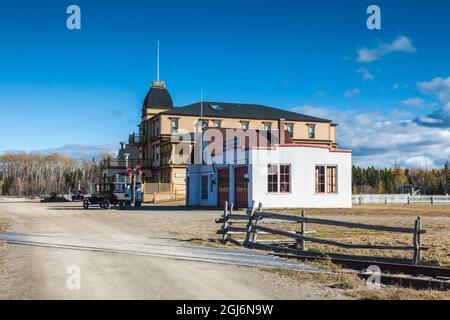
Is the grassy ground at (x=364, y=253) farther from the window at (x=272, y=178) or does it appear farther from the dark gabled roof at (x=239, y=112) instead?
the dark gabled roof at (x=239, y=112)

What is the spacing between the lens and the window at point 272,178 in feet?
131

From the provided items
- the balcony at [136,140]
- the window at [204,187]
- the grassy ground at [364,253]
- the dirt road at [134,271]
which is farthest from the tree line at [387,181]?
the dirt road at [134,271]

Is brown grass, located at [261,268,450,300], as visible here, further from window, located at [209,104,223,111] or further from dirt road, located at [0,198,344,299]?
window, located at [209,104,223,111]

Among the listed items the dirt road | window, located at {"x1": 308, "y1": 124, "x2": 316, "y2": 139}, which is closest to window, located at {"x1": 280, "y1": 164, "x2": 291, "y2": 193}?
the dirt road

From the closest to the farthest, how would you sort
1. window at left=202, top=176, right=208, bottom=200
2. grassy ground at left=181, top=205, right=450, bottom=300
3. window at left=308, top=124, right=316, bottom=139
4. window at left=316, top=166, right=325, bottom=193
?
grassy ground at left=181, top=205, right=450, bottom=300, window at left=316, top=166, right=325, bottom=193, window at left=202, top=176, right=208, bottom=200, window at left=308, top=124, right=316, bottom=139

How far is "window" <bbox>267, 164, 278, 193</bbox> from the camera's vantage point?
39781 mm

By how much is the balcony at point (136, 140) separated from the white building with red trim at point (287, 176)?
37.2 meters

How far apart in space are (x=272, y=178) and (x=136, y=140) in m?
44.8

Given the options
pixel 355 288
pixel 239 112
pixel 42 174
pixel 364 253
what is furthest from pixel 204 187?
pixel 42 174

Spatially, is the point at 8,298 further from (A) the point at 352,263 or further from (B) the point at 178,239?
(B) the point at 178,239

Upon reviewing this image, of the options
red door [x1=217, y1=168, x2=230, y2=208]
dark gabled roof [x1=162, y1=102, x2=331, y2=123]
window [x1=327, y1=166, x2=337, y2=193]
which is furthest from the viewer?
dark gabled roof [x1=162, y1=102, x2=331, y2=123]

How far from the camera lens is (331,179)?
138 feet

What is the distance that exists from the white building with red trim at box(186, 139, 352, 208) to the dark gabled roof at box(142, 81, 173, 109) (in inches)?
1405

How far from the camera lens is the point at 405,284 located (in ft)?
34.7
